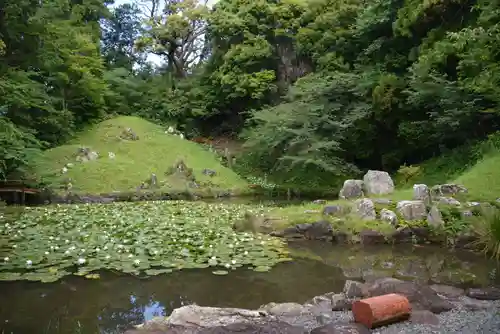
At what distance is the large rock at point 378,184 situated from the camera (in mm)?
11062

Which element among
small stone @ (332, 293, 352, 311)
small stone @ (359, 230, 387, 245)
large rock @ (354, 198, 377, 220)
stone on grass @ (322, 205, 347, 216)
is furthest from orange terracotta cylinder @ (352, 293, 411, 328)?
stone on grass @ (322, 205, 347, 216)

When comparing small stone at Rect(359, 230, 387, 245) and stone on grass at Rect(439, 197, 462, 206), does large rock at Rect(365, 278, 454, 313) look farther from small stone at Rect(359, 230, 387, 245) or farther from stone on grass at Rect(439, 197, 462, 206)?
stone on grass at Rect(439, 197, 462, 206)

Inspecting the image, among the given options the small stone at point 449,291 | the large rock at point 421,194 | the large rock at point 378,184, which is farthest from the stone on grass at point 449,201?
the small stone at point 449,291

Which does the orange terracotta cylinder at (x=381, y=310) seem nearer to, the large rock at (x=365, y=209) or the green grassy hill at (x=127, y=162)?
the large rock at (x=365, y=209)

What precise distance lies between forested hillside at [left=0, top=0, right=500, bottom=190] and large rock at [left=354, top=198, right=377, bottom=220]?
4.17 m

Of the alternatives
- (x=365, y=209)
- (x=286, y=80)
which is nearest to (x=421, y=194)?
(x=365, y=209)

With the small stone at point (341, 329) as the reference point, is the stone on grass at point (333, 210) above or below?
above

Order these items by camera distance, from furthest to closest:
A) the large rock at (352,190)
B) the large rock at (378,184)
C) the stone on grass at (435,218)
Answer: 1. the large rock at (352,190)
2. the large rock at (378,184)
3. the stone on grass at (435,218)

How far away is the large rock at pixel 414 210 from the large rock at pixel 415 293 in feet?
13.3

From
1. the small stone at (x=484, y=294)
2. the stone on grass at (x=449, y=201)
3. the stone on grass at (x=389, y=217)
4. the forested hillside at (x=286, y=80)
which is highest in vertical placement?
the forested hillside at (x=286, y=80)

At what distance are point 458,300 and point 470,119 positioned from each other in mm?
9450

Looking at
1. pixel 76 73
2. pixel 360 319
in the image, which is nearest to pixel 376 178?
pixel 360 319

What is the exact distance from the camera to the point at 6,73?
486 inches

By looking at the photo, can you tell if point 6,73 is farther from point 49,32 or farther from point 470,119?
point 470,119
